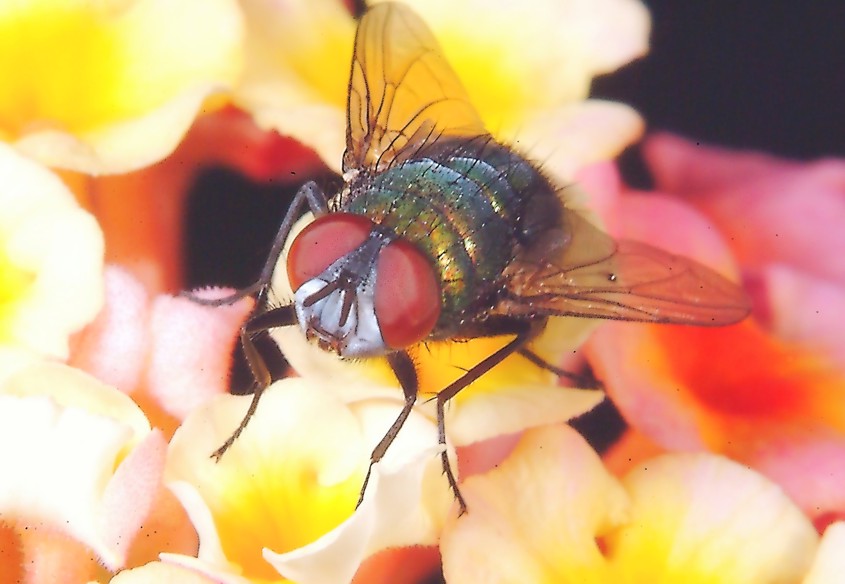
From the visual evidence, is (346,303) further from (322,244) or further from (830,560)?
(830,560)

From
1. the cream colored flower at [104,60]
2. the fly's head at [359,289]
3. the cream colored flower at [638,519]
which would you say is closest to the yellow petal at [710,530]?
the cream colored flower at [638,519]

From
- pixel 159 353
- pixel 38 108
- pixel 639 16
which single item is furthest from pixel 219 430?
pixel 639 16

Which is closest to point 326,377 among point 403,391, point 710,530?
point 403,391

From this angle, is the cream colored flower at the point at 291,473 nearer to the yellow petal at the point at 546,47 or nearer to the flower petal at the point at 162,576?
the flower petal at the point at 162,576

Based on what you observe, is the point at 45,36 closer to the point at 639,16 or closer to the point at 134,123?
the point at 134,123

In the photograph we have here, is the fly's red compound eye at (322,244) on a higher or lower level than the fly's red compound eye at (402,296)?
higher

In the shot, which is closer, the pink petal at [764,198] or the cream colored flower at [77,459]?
the cream colored flower at [77,459]

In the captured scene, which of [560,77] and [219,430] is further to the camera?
[560,77]
